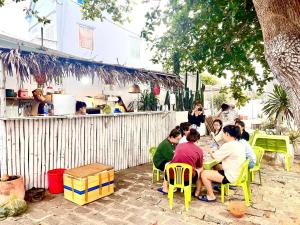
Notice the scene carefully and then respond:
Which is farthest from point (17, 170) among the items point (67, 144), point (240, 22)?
point (240, 22)

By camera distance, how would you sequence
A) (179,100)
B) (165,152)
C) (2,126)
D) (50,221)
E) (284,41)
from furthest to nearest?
(179,100) < (165,152) < (2,126) < (50,221) < (284,41)

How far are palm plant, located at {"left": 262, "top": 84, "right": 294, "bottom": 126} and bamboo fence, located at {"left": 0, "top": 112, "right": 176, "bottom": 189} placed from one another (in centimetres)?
612

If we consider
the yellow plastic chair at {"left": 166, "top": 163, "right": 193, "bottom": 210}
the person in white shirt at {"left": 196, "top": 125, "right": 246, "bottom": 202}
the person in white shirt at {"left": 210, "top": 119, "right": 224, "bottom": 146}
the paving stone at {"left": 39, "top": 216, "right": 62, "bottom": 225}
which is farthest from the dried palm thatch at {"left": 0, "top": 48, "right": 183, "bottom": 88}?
the person in white shirt at {"left": 196, "top": 125, "right": 246, "bottom": 202}

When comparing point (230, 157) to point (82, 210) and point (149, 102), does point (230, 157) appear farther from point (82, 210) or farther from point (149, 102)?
point (149, 102)

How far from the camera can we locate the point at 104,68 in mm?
6312

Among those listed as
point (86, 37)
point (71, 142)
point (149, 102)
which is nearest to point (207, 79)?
point (86, 37)

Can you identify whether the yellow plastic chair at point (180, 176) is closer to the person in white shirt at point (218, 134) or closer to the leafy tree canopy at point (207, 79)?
the person in white shirt at point (218, 134)

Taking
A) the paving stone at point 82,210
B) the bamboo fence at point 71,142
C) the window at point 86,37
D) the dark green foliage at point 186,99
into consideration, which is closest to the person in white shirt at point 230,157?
the paving stone at point 82,210

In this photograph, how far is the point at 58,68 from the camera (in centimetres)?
536

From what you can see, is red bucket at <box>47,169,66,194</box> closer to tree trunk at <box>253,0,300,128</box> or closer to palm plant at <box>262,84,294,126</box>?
tree trunk at <box>253,0,300,128</box>

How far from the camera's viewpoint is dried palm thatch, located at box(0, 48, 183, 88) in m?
4.61

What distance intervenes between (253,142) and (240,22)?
400 cm

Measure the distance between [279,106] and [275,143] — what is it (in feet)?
11.7

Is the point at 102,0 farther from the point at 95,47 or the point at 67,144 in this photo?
the point at 95,47
